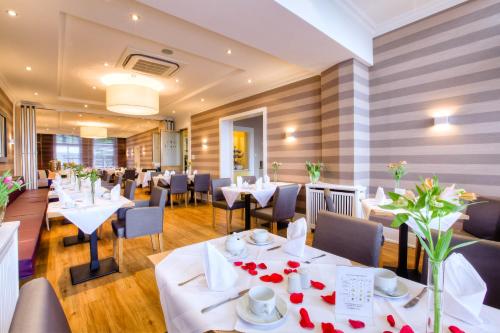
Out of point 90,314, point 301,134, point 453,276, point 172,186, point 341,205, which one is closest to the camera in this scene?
point 453,276

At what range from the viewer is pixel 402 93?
3.35 metres

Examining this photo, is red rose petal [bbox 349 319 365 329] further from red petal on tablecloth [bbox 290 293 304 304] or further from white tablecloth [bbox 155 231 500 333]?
red petal on tablecloth [bbox 290 293 304 304]

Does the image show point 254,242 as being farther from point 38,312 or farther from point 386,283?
point 38,312

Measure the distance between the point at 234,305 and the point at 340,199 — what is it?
Answer: 10.1 feet

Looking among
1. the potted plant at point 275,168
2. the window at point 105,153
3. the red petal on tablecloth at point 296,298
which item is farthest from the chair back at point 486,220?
the window at point 105,153

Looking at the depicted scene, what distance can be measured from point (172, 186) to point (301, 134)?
333 cm

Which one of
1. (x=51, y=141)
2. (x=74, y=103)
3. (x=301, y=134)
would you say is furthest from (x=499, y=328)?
(x=51, y=141)

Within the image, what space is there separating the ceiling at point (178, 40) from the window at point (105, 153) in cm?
1073

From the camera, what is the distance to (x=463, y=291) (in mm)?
815

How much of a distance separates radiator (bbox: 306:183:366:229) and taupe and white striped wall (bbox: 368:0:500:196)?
48 centimetres

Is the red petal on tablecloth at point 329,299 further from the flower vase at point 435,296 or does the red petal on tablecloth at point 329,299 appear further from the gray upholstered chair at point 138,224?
the gray upholstered chair at point 138,224

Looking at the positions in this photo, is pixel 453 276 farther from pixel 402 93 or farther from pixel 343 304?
pixel 402 93

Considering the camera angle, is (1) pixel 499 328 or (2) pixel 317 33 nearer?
(1) pixel 499 328

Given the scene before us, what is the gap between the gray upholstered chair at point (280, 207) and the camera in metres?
3.23
